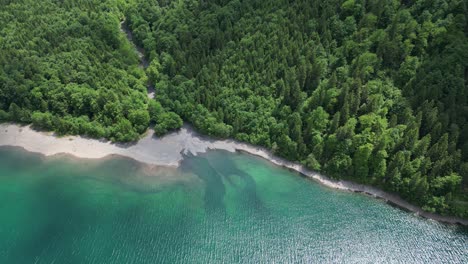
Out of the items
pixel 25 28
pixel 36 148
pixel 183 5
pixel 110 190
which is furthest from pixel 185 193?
pixel 25 28

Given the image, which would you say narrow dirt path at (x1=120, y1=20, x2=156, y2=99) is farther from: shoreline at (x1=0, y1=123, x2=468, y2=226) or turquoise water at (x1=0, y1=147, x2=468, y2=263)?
turquoise water at (x1=0, y1=147, x2=468, y2=263)

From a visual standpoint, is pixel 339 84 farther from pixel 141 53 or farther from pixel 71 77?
pixel 71 77

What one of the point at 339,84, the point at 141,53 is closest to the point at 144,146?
the point at 141,53

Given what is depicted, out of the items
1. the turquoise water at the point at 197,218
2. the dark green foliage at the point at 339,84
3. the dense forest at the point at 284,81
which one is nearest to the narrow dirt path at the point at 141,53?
the dense forest at the point at 284,81

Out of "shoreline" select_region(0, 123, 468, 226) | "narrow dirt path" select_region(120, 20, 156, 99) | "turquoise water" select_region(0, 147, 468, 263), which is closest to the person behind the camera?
"turquoise water" select_region(0, 147, 468, 263)

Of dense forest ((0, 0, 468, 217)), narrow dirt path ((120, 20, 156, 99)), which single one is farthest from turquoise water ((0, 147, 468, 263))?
narrow dirt path ((120, 20, 156, 99))

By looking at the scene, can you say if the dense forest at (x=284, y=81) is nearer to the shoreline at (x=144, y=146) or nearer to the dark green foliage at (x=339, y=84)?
the dark green foliage at (x=339, y=84)
